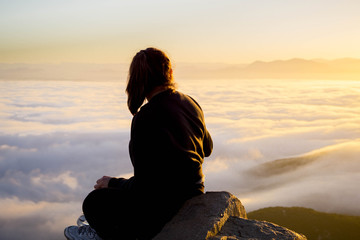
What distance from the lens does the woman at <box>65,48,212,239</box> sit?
78.3 inches

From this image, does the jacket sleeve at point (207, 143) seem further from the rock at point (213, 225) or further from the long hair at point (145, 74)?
the long hair at point (145, 74)

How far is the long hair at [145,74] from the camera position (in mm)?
2070

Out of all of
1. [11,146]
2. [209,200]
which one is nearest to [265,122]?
[11,146]

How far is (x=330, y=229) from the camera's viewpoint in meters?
31.4

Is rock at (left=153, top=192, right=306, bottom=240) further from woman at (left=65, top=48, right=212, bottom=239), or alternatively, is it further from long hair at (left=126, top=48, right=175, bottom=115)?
long hair at (left=126, top=48, right=175, bottom=115)

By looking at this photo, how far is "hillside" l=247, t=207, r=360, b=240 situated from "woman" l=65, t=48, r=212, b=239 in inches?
1165

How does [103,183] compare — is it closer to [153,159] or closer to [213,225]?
[153,159]

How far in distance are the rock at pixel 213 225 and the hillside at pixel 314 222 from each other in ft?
95.5

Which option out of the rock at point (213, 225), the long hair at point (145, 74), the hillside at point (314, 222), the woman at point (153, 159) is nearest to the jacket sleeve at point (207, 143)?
the woman at point (153, 159)

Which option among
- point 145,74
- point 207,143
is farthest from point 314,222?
point 145,74

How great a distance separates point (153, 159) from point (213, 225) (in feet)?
2.21

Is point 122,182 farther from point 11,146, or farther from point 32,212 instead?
point 11,146

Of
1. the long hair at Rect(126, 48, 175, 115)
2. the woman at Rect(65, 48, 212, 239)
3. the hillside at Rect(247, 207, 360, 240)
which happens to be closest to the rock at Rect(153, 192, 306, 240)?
the woman at Rect(65, 48, 212, 239)

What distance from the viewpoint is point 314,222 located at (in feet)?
106
